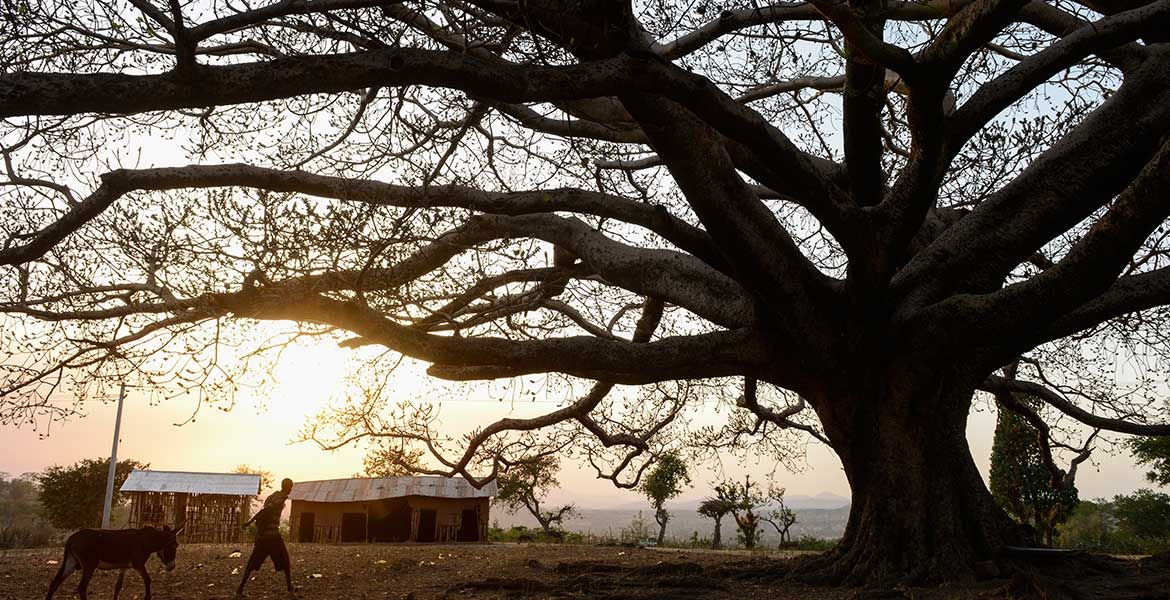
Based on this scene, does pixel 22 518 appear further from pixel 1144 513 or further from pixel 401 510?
pixel 1144 513

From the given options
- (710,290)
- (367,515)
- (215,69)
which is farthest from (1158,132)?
(367,515)

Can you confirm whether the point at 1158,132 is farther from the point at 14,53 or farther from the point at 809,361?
the point at 14,53

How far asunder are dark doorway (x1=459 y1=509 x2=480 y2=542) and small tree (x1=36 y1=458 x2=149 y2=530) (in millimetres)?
17395

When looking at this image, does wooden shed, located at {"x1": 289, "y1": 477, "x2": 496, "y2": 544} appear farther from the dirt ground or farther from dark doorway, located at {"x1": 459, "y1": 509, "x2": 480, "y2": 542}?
the dirt ground

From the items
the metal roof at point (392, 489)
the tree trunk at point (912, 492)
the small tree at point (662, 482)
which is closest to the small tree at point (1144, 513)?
the small tree at point (662, 482)

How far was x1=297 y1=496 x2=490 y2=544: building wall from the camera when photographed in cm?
2969

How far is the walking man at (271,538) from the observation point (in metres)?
9.23

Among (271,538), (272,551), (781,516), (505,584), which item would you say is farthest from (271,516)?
(781,516)

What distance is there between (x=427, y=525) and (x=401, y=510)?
1.16 metres

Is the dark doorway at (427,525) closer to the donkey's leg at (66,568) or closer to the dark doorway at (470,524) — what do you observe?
the dark doorway at (470,524)

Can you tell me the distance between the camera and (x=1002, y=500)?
25484 millimetres

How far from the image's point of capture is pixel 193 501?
98.4 ft

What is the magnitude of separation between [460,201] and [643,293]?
239 cm

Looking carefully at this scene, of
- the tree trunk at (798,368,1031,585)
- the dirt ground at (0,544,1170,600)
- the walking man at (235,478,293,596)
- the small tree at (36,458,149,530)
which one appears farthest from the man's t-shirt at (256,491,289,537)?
the small tree at (36,458,149,530)
